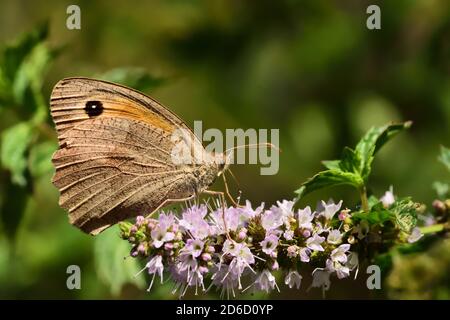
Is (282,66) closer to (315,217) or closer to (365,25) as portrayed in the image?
(365,25)

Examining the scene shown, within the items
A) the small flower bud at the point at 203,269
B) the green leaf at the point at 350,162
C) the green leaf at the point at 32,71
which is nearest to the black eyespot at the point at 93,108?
the green leaf at the point at 32,71

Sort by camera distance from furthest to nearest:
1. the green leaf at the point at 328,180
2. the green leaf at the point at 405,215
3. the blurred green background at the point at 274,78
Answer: the blurred green background at the point at 274,78 → the green leaf at the point at 328,180 → the green leaf at the point at 405,215

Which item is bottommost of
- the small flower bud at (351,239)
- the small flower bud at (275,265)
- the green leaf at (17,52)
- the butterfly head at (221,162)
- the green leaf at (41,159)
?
the small flower bud at (275,265)

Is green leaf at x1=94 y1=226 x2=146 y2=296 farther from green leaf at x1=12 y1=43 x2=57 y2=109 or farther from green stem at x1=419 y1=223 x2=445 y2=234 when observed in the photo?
green stem at x1=419 y1=223 x2=445 y2=234

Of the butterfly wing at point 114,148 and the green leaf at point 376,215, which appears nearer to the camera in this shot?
the green leaf at point 376,215

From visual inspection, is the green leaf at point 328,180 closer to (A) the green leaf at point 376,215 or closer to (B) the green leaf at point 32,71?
(A) the green leaf at point 376,215

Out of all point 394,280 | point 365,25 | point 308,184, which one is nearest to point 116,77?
point 308,184

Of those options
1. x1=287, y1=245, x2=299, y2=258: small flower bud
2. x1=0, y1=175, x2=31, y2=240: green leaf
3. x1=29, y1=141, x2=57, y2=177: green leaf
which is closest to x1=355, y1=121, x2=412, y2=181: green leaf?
x1=287, y1=245, x2=299, y2=258: small flower bud
